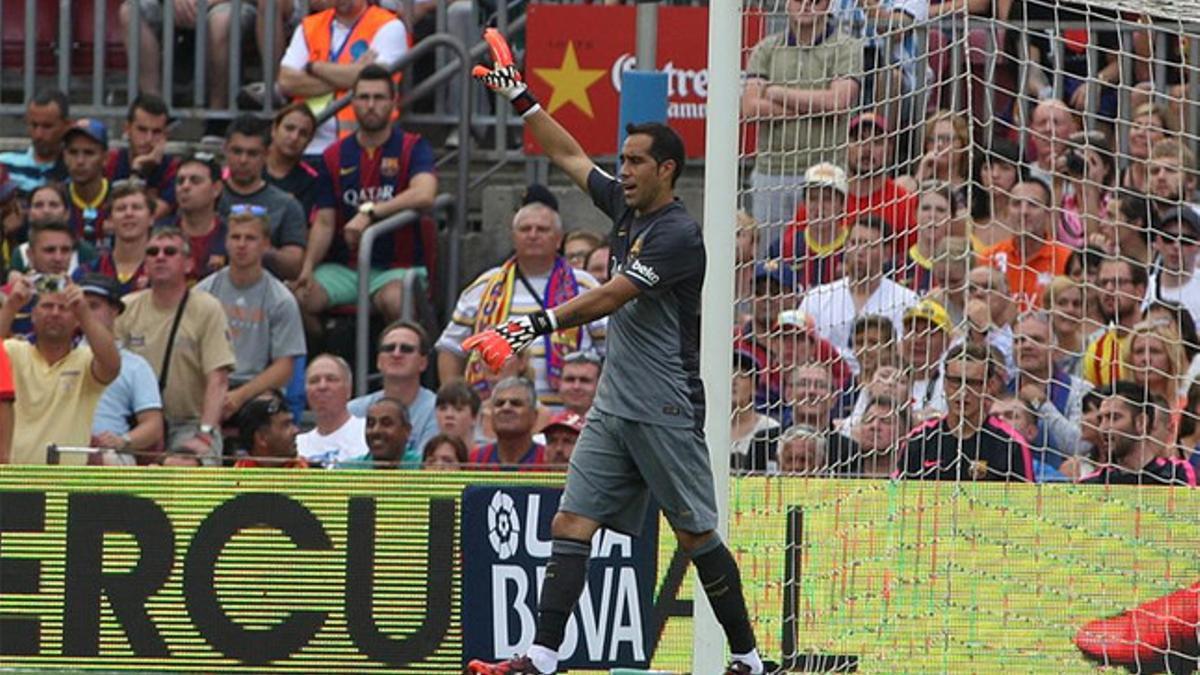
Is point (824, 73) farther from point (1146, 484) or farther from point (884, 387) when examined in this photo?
point (1146, 484)

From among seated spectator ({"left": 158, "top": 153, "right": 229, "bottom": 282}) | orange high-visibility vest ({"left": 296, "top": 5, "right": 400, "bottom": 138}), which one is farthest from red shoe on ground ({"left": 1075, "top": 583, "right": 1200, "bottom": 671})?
orange high-visibility vest ({"left": 296, "top": 5, "right": 400, "bottom": 138})

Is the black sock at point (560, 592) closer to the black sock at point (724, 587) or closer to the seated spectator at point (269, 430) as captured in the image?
the black sock at point (724, 587)

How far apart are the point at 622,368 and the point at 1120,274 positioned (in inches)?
167

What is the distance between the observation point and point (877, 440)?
10633 millimetres

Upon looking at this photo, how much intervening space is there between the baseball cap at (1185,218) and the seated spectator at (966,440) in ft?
6.39

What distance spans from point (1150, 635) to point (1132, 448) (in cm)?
102

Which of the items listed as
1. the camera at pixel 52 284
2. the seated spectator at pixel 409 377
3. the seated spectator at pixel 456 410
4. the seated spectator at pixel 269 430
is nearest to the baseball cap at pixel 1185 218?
the seated spectator at pixel 456 410

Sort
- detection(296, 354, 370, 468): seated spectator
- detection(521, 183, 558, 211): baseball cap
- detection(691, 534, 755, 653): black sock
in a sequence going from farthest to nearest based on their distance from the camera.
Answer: detection(521, 183, 558, 211): baseball cap < detection(296, 354, 370, 468): seated spectator < detection(691, 534, 755, 653): black sock

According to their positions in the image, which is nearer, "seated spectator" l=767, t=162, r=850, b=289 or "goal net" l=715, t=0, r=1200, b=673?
"goal net" l=715, t=0, r=1200, b=673

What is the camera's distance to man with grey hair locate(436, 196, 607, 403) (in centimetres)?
1310

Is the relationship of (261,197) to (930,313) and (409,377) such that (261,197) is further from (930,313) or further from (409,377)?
(930,313)

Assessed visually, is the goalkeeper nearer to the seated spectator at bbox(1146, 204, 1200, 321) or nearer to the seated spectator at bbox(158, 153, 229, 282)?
the seated spectator at bbox(1146, 204, 1200, 321)

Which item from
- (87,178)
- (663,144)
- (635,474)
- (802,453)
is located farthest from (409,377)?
(663,144)

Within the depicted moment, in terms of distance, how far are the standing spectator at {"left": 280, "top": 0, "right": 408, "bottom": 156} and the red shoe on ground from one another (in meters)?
6.12
